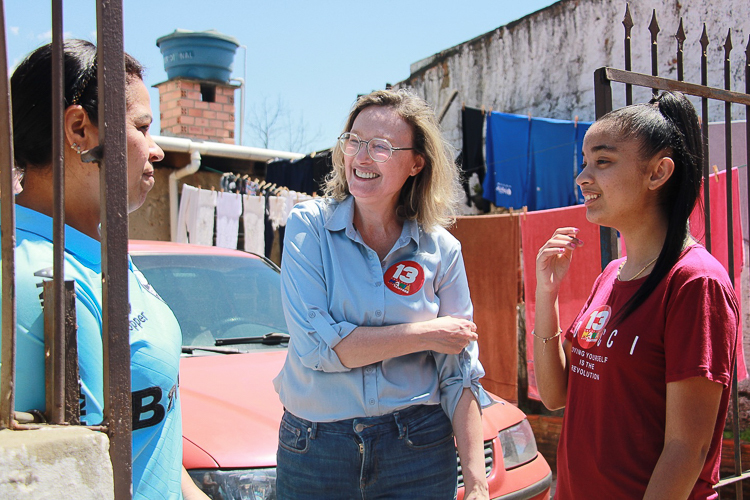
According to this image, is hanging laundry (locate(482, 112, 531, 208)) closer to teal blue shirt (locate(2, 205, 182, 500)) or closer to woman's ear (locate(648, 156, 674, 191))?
woman's ear (locate(648, 156, 674, 191))

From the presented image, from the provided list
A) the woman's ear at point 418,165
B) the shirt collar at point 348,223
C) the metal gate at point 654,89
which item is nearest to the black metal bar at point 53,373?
the shirt collar at point 348,223

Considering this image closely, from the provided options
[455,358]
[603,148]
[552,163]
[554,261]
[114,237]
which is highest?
[552,163]

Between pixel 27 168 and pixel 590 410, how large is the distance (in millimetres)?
1545

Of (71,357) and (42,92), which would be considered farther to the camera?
(42,92)

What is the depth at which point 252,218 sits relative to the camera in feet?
23.6

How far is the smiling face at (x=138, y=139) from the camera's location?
1.40 m

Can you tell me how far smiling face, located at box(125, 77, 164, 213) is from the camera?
1398 millimetres

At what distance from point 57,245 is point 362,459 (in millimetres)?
1216

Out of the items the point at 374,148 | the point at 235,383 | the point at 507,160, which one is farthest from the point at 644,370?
the point at 507,160

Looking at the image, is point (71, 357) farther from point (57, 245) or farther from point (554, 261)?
point (554, 261)

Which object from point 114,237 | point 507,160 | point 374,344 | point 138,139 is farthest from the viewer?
point 507,160

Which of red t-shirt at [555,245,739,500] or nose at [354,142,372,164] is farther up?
nose at [354,142,372,164]

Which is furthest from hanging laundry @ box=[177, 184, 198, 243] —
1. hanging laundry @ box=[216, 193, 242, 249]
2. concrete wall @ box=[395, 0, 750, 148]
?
concrete wall @ box=[395, 0, 750, 148]

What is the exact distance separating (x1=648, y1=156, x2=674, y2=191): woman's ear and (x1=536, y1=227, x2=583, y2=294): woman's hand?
37 centimetres
